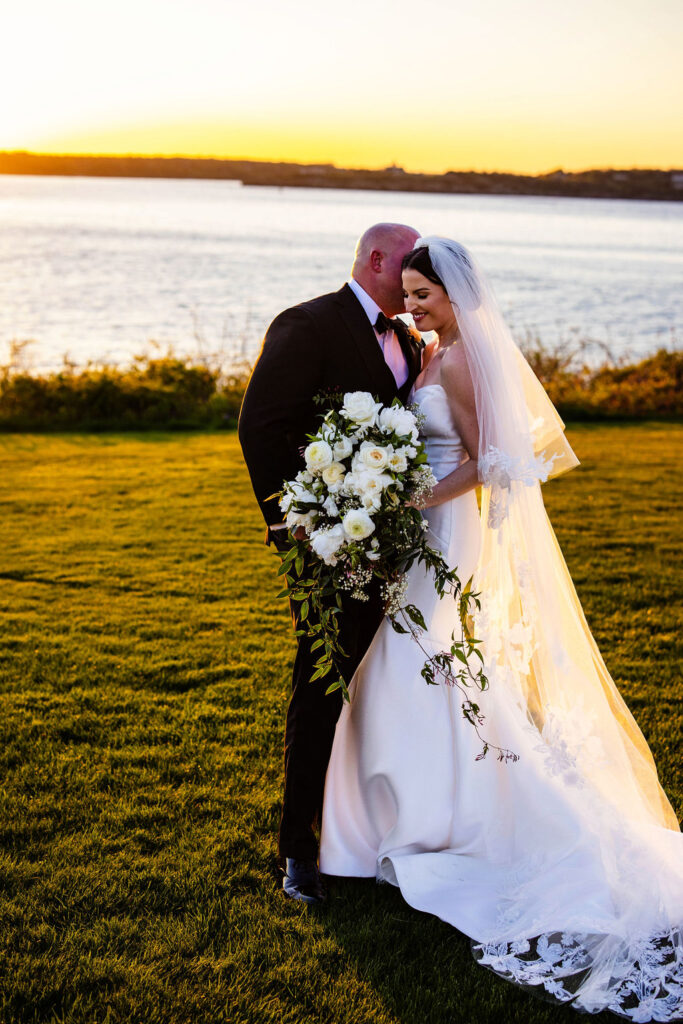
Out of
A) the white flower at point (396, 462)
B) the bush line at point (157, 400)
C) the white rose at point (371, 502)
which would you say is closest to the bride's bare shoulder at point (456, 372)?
the white flower at point (396, 462)

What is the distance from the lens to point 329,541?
9.73ft

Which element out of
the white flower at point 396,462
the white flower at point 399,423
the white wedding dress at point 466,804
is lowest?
the white wedding dress at point 466,804

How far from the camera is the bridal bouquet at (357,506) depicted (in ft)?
9.75

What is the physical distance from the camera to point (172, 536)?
7.82 metres

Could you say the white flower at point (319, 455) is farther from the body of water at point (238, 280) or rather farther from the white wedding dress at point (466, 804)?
the body of water at point (238, 280)

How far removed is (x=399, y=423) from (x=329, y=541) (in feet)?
1.58

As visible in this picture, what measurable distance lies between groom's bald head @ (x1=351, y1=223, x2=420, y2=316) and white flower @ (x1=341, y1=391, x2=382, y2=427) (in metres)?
0.74

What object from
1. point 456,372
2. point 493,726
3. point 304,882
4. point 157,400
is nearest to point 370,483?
point 456,372

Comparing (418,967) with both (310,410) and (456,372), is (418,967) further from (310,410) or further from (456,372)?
(456,372)

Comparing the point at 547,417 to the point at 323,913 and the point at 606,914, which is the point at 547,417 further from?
the point at 323,913

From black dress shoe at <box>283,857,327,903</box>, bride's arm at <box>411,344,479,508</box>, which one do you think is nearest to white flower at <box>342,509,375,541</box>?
bride's arm at <box>411,344,479,508</box>

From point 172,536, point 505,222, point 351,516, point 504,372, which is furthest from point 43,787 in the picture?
point 505,222

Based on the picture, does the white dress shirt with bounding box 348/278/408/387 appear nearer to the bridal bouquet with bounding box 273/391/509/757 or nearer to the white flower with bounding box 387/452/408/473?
the bridal bouquet with bounding box 273/391/509/757

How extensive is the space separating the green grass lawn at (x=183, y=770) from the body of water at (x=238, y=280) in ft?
27.8
